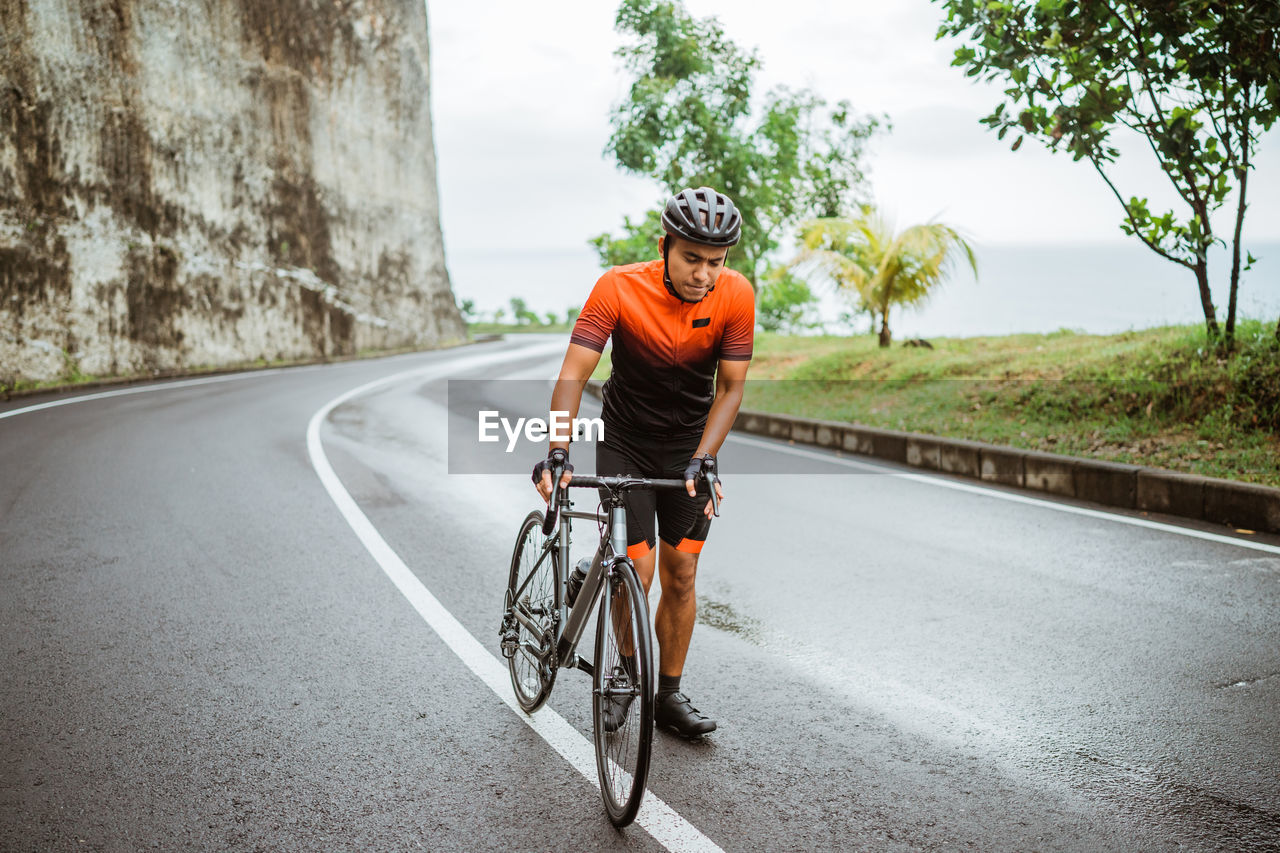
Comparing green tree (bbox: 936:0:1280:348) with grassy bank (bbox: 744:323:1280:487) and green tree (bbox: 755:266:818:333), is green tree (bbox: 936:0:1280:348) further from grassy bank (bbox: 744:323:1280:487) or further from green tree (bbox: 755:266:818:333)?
green tree (bbox: 755:266:818:333)

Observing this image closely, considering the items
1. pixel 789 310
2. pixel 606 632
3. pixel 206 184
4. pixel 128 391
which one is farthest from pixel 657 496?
pixel 789 310

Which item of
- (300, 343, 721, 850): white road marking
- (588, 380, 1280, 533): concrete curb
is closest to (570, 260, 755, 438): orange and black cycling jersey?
(300, 343, 721, 850): white road marking

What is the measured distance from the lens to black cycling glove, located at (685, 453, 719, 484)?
331 cm

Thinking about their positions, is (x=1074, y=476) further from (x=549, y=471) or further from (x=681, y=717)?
(x=549, y=471)

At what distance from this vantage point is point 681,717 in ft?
12.5

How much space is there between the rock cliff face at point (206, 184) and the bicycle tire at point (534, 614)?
808 inches

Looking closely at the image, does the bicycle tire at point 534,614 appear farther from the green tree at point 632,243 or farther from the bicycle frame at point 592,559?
the green tree at point 632,243

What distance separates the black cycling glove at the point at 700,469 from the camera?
10.8 ft

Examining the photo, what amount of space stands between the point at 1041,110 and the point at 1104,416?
3.30 meters

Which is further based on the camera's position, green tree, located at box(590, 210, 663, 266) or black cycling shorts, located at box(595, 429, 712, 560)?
green tree, located at box(590, 210, 663, 266)

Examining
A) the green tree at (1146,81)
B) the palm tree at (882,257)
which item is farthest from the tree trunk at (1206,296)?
the palm tree at (882,257)

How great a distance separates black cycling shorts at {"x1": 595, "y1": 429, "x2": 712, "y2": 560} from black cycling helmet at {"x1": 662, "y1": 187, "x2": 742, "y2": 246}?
0.88 metres

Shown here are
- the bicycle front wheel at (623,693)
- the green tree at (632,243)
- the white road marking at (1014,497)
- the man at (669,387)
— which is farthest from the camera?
the green tree at (632,243)

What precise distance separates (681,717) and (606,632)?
0.72 metres
